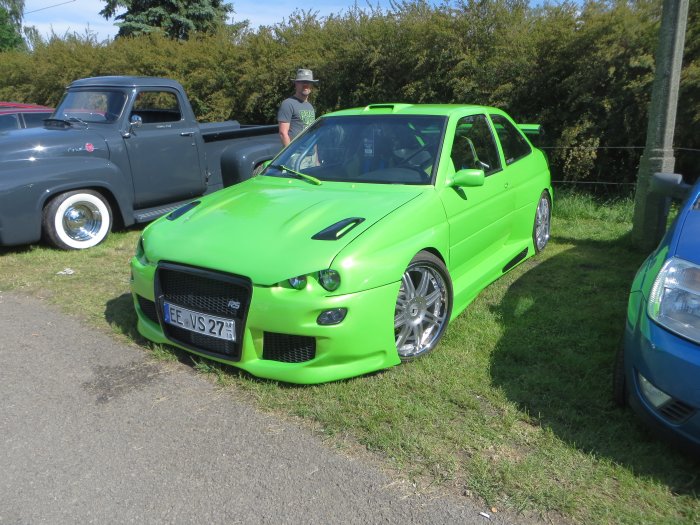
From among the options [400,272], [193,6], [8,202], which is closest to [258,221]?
[400,272]

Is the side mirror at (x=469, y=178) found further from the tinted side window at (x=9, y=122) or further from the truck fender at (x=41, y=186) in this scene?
the tinted side window at (x=9, y=122)

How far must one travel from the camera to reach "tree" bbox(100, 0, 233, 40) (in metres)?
23.6

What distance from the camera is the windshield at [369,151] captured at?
4215 millimetres

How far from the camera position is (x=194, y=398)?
10.9 feet

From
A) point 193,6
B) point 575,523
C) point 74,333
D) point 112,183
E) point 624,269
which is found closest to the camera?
point 575,523

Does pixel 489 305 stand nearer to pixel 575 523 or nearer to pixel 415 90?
pixel 575 523

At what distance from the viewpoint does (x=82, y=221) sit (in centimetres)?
655

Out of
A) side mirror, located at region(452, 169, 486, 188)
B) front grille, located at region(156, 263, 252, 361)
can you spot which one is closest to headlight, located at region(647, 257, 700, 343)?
side mirror, located at region(452, 169, 486, 188)

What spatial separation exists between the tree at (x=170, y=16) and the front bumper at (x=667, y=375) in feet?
77.9

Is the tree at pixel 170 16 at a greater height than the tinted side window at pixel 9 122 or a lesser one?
greater

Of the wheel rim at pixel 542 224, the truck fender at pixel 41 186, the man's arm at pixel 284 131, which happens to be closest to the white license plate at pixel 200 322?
the truck fender at pixel 41 186

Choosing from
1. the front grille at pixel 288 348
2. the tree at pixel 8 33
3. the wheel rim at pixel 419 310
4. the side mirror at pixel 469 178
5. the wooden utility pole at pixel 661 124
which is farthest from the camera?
the tree at pixel 8 33

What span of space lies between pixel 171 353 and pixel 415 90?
22.7 feet

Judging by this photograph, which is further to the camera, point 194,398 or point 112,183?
point 112,183
